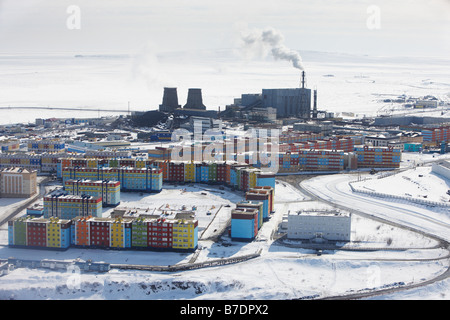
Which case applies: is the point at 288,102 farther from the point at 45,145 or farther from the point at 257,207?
the point at 257,207

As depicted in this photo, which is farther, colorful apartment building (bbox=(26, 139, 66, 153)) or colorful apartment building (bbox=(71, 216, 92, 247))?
colorful apartment building (bbox=(26, 139, 66, 153))

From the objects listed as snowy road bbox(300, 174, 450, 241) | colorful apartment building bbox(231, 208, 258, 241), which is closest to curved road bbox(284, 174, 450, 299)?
snowy road bbox(300, 174, 450, 241)

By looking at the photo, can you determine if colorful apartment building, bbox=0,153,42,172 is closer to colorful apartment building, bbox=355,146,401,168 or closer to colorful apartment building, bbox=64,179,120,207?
colorful apartment building, bbox=64,179,120,207

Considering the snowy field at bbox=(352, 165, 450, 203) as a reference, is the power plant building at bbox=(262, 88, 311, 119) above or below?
above

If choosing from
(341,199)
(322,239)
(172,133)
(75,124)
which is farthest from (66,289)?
(75,124)

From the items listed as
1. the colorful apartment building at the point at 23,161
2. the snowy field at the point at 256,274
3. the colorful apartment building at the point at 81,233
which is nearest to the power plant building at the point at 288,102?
the colorful apartment building at the point at 23,161

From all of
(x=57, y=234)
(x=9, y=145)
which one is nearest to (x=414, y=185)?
(x=57, y=234)

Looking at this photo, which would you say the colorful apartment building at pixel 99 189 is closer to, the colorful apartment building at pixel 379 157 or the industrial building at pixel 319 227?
the industrial building at pixel 319 227
